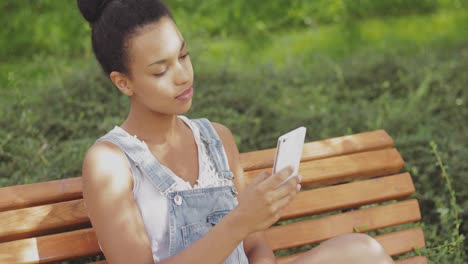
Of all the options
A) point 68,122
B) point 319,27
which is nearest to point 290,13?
point 319,27

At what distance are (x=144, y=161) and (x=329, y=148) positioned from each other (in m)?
1.09

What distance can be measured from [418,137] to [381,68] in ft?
4.06

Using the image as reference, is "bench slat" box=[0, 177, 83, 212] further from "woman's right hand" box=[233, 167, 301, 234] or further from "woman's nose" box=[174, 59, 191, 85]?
"woman's right hand" box=[233, 167, 301, 234]

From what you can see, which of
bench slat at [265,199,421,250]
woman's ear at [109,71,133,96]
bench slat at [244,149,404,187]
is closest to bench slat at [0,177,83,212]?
woman's ear at [109,71,133,96]

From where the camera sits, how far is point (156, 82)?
7.22ft

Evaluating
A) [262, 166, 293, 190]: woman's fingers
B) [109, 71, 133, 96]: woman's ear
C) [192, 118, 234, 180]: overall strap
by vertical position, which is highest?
[109, 71, 133, 96]: woman's ear

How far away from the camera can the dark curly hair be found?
2.17 metres

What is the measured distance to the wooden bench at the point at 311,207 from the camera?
2451 mm

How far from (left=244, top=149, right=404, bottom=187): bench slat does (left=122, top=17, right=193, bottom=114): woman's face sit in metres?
0.91

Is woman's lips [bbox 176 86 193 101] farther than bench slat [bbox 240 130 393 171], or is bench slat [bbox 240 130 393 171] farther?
bench slat [bbox 240 130 393 171]

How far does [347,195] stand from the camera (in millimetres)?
2963

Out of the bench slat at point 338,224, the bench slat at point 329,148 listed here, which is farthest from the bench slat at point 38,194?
the bench slat at point 338,224

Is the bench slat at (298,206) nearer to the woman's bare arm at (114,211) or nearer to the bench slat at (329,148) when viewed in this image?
the bench slat at (329,148)

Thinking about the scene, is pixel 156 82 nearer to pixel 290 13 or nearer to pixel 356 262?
pixel 356 262
